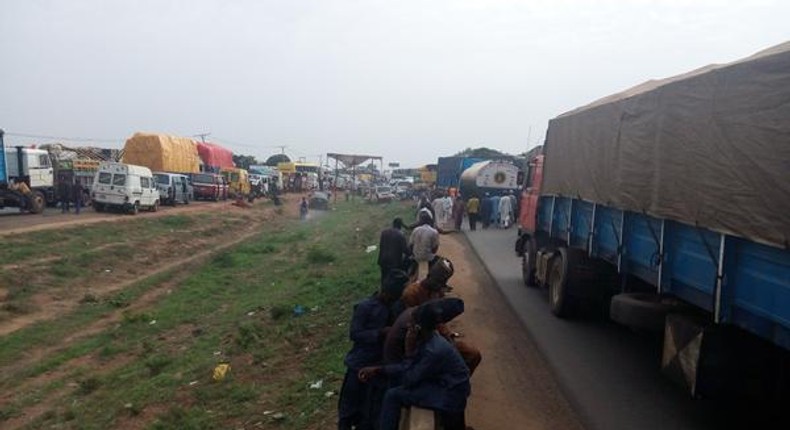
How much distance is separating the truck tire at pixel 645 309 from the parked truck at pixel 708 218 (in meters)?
0.01

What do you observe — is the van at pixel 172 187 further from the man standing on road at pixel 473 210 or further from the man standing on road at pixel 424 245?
the man standing on road at pixel 424 245

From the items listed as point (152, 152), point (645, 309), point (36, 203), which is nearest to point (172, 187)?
point (152, 152)

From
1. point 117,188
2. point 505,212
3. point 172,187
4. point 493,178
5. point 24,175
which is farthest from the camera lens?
point 172,187

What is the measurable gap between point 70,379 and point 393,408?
797cm

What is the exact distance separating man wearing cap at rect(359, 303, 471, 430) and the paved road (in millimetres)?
2061

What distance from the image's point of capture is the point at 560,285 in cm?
995

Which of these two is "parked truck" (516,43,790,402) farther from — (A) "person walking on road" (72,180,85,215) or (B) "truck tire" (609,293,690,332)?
(A) "person walking on road" (72,180,85,215)

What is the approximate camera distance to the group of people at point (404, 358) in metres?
4.43

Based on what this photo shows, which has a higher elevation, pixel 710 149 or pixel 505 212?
pixel 710 149

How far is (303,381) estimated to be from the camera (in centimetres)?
827

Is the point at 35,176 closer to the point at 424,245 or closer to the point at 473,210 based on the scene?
the point at 473,210

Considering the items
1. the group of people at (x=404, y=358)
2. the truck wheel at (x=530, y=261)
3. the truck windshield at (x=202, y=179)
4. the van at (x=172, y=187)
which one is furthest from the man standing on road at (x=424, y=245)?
the truck windshield at (x=202, y=179)

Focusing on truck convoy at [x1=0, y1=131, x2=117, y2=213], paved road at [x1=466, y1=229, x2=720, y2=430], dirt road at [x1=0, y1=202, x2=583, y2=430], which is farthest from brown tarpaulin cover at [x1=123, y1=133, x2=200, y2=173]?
paved road at [x1=466, y1=229, x2=720, y2=430]

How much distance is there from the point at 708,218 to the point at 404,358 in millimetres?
2685
